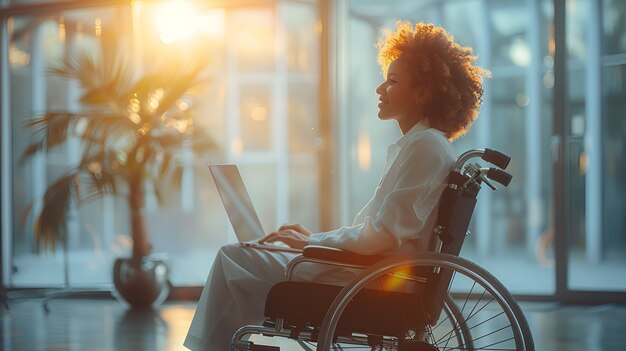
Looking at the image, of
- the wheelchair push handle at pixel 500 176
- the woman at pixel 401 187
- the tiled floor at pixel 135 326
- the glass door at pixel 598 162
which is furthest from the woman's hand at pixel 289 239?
the glass door at pixel 598 162

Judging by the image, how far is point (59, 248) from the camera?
5562mm

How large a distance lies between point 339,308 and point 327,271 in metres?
0.24

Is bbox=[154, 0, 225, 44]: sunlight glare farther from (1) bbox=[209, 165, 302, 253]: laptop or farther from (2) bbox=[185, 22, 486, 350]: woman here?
(2) bbox=[185, 22, 486, 350]: woman

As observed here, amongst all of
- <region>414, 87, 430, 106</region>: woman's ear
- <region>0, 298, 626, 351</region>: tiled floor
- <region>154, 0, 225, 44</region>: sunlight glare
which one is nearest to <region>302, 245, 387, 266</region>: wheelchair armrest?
<region>414, 87, 430, 106</region>: woman's ear

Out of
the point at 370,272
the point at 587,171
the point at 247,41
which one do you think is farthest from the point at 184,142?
the point at 370,272

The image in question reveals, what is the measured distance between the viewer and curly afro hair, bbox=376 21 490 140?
88.6 inches

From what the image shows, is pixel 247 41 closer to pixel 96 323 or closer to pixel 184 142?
pixel 184 142

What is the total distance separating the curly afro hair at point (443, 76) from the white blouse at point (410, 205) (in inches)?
4.6

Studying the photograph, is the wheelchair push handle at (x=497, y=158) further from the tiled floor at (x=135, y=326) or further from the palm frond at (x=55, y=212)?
the palm frond at (x=55, y=212)

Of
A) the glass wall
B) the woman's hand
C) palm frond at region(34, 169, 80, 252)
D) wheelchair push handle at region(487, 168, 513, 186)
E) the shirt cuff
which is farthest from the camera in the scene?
the glass wall

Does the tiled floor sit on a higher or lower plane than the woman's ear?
lower

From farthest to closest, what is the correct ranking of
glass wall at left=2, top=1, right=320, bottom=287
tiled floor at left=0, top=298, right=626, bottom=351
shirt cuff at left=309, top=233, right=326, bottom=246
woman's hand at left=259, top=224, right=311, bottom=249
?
1. glass wall at left=2, top=1, right=320, bottom=287
2. tiled floor at left=0, top=298, right=626, bottom=351
3. woman's hand at left=259, top=224, right=311, bottom=249
4. shirt cuff at left=309, top=233, right=326, bottom=246

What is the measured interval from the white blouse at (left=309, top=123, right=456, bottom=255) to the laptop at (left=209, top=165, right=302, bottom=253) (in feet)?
1.04

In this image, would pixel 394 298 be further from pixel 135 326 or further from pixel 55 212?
pixel 55 212
